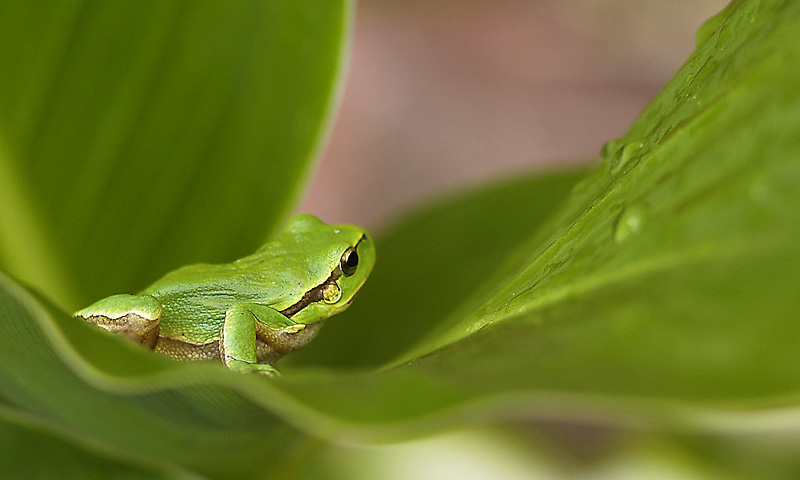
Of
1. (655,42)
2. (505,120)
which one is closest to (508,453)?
(505,120)

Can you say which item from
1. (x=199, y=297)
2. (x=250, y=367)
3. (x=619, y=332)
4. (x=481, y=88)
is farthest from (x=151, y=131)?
(x=481, y=88)

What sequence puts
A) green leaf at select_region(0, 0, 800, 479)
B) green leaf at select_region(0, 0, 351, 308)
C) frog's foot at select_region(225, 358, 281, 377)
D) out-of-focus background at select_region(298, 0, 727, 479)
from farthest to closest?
1. out-of-focus background at select_region(298, 0, 727, 479)
2. green leaf at select_region(0, 0, 351, 308)
3. frog's foot at select_region(225, 358, 281, 377)
4. green leaf at select_region(0, 0, 800, 479)

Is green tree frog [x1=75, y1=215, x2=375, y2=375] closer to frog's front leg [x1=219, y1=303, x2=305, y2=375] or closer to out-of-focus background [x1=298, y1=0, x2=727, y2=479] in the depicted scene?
frog's front leg [x1=219, y1=303, x2=305, y2=375]

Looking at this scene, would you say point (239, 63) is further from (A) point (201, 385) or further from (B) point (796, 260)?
(B) point (796, 260)

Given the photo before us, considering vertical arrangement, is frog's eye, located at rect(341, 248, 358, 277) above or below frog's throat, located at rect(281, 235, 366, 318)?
above

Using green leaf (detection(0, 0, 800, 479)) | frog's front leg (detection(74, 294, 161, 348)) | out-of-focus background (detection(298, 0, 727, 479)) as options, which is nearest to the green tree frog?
frog's front leg (detection(74, 294, 161, 348))

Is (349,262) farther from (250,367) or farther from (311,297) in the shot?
(250,367)

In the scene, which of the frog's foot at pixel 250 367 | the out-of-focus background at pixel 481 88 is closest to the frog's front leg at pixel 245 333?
the frog's foot at pixel 250 367
